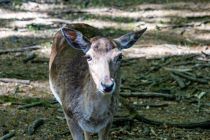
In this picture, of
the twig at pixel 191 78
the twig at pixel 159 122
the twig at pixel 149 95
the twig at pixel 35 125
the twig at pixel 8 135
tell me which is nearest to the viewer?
the twig at pixel 8 135

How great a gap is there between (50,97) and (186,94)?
2167 mm

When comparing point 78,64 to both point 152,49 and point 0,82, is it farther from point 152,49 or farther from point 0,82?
point 152,49

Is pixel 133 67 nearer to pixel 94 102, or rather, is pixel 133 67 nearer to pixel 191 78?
pixel 191 78

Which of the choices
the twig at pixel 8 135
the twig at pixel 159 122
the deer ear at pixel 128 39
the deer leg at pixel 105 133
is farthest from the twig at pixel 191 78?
the deer ear at pixel 128 39

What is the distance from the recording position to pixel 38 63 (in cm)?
1109

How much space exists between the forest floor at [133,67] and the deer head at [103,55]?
189 centimetres

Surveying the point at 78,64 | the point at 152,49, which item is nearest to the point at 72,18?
the point at 152,49

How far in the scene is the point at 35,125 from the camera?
7648 millimetres

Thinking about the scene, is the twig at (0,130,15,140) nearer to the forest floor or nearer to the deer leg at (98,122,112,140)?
the forest floor

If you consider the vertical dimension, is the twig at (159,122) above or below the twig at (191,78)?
above

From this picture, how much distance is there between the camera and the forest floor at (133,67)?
773 centimetres

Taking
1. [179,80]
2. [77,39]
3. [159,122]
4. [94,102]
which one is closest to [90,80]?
[94,102]

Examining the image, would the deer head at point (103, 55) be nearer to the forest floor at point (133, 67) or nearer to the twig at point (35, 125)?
the forest floor at point (133, 67)

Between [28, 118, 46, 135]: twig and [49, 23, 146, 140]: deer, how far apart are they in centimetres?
87
